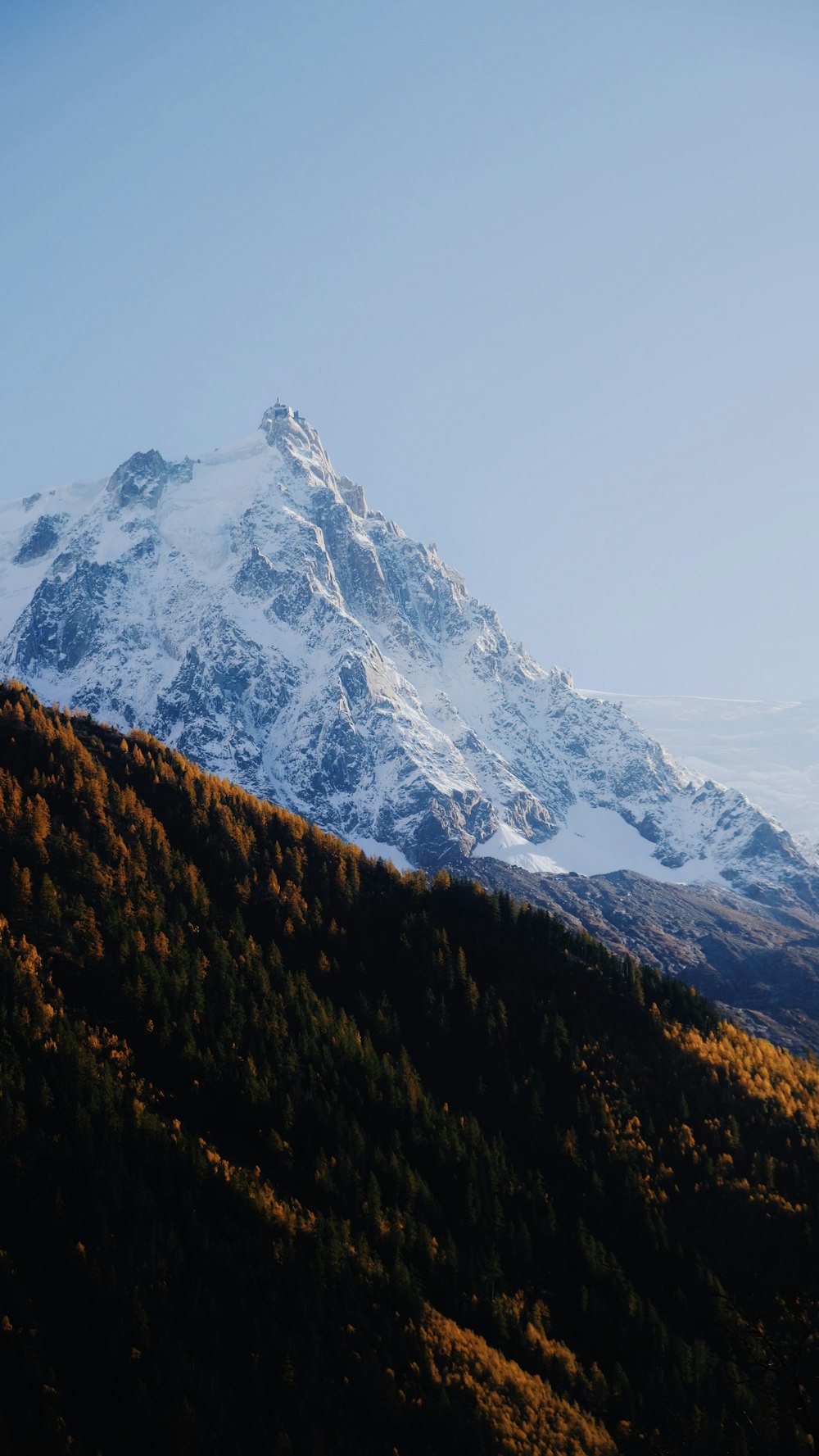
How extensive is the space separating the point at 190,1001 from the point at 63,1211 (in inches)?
1546

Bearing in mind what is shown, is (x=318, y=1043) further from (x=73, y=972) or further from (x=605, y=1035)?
(x=605, y=1035)

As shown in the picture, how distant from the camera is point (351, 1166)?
10262 cm

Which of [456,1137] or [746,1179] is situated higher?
[746,1179]

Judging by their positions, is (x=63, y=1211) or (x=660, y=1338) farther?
(x=660, y=1338)

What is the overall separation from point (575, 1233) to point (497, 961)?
55.0 meters

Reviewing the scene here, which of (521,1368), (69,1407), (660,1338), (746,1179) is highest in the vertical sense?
(746,1179)

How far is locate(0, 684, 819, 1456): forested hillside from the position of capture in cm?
7525

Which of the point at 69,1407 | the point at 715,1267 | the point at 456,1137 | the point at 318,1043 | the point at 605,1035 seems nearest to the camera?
the point at 69,1407

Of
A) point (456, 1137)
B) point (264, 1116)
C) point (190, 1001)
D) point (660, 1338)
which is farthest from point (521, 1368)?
point (190, 1001)

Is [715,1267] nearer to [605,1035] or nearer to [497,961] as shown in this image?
[605,1035]

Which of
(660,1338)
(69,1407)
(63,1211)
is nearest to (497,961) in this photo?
(660,1338)

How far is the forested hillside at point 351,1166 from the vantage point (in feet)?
247

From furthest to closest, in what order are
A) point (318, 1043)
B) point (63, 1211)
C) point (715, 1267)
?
1. point (318, 1043)
2. point (715, 1267)
3. point (63, 1211)

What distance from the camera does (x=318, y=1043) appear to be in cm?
12369
